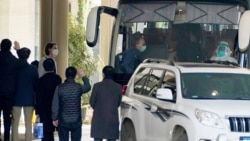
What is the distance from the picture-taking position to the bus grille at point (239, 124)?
426 inches

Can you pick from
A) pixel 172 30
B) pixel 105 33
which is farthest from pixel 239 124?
pixel 105 33

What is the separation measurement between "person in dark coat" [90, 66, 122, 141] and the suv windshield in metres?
1.35

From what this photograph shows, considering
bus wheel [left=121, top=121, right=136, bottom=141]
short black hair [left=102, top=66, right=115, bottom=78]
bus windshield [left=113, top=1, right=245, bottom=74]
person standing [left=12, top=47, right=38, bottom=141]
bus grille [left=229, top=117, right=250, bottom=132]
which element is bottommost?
bus wheel [left=121, top=121, right=136, bottom=141]

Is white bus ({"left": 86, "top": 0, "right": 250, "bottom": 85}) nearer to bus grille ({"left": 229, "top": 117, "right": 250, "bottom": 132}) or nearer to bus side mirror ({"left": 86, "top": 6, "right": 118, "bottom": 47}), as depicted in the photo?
bus side mirror ({"left": 86, "top": 6, "right": 118, "bottom": 47})

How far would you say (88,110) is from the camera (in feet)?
75.4

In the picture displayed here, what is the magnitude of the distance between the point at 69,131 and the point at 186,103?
2698 millimetres

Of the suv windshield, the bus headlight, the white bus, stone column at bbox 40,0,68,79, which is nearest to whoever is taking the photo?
the bus headlight

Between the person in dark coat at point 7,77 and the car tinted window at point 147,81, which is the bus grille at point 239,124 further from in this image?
the person in dark coat at point 7,77

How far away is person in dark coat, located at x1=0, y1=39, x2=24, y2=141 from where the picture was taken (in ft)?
47.1

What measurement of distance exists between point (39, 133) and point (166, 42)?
332cm

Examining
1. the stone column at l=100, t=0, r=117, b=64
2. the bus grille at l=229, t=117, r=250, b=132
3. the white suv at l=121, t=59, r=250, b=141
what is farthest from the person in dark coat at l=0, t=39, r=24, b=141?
the stone column at l=100, t=0, r=117, b=64

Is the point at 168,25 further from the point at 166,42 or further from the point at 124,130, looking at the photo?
the point at 124,130

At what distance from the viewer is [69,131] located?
12930 millimetres

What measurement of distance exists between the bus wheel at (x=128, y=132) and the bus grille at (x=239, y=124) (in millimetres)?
2604
